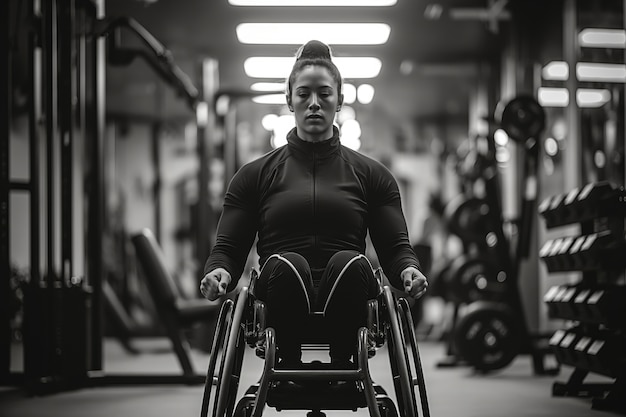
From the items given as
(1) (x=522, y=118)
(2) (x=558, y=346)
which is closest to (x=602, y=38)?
(1) (x=522, y=118)

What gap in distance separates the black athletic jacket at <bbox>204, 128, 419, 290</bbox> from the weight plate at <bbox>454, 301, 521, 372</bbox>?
296cm

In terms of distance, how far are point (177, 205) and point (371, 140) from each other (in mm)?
2651

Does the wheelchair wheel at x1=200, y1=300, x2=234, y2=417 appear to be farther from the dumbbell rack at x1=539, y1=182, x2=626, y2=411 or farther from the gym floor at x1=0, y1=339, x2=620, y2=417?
the dumbbell rack at x1=539, y1=182, x2=626, y2=411

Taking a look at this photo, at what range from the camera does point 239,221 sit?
Answer: 240cm

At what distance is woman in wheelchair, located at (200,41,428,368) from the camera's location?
218 centimetres

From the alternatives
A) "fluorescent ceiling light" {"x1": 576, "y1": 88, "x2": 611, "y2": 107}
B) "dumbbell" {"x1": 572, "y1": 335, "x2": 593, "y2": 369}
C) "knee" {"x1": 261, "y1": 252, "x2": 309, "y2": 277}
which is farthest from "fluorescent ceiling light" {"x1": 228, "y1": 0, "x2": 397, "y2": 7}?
"knee" {"x1": 261, "y1": 252, "x2": 309, "y2": 277}

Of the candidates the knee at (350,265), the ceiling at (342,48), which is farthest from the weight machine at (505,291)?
the knee at (350,265)

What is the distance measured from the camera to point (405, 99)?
36.8 feet

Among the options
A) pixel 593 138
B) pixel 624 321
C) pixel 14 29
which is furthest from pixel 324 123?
pixel 593 138

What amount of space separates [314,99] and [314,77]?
0.06 metres

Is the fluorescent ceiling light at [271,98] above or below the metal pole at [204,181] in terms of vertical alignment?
above

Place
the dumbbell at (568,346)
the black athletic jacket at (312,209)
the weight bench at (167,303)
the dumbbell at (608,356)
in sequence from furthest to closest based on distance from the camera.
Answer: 1. the weight bench at (167,303)
2. the dumbbell at (568,346)
3. the dumbbell at (608,356)
4. the black athletic jacket at (312,209)

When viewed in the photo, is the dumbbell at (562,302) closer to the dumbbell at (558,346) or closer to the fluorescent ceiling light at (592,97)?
the dumbbell at (558,346)

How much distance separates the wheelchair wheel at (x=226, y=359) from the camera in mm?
2086
